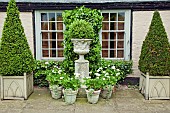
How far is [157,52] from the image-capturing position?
20.0 ft

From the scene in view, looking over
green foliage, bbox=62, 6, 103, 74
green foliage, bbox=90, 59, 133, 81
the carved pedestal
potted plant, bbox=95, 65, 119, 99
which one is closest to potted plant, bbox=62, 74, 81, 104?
the carved pedestal

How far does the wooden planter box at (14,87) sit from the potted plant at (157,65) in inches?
119

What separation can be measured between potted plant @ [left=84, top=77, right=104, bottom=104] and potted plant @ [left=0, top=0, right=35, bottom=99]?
1.56m

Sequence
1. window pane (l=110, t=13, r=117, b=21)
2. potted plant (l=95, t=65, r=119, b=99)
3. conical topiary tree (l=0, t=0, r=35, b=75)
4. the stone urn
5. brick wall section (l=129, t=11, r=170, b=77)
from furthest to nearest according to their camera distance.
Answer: window pane (l=110, t=13, r=117, b=21)
brick wall section (l=129, t=11, r=170, b=77)
the stone urn
potted plant (l=95, t=65, r=119, b=99)
conical topiary tree (l=0, t=0, r=35, b=75)

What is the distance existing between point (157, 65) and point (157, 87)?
550 mm

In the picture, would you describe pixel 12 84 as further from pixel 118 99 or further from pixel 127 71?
pixel 127 71

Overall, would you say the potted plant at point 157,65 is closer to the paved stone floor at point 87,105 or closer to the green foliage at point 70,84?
the paved stone floor at point 87,105

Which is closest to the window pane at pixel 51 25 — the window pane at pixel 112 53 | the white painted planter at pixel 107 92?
the window pane at pixel 112 53

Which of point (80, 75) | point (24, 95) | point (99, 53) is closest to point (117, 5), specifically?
point (99, 53)

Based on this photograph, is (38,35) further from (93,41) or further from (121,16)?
(121,16)

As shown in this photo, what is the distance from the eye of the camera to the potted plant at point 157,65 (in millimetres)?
6055

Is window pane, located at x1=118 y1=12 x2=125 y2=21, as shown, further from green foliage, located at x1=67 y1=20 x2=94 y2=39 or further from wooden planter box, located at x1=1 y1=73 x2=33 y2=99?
wooden planter box, located at x1=1 y1=73 x2=33 y2=99

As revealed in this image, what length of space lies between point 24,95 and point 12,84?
0.40 metres

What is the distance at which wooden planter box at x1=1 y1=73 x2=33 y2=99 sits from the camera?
19.9 feet
